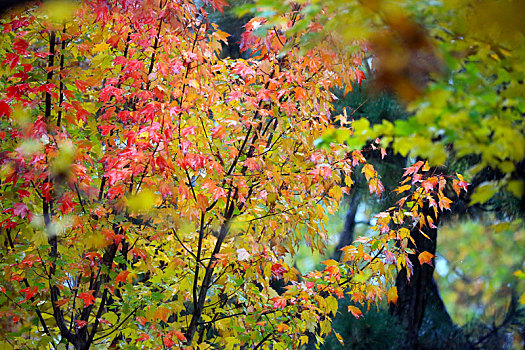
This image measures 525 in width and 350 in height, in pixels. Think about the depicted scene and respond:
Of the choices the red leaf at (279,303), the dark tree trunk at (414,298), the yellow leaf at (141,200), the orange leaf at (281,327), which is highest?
the dark tree trunk at (414,298)

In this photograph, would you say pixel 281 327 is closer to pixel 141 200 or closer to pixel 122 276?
pixel 122 276

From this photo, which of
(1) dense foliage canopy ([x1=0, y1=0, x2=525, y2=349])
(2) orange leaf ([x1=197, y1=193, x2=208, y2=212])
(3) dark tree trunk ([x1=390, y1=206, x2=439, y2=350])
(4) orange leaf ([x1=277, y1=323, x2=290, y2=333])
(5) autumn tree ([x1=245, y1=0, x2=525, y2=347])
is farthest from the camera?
(3) dark tree trunk ([x1=390, y1=206, x2=439, y2=350])

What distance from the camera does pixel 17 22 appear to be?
83.0 inches

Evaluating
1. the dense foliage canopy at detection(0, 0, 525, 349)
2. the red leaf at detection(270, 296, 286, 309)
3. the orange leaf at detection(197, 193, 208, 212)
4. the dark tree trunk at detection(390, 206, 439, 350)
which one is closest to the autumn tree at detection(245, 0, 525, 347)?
the dense foliage canopy at detection(0, 0, 525, 349)

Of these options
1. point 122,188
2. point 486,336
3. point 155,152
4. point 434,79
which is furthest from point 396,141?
point 486,336

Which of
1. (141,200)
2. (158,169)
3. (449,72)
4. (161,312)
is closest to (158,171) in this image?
(158,169)

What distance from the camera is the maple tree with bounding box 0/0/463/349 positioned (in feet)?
7.23

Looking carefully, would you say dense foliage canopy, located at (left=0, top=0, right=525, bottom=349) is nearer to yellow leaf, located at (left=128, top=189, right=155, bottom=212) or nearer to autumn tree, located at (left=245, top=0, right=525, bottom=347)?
yellow leaf, located at (left=128, top=189, right=155, bottom=212)

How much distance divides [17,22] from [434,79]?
1.90 meters

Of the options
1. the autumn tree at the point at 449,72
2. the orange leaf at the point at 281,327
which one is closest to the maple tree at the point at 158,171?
the orange leaf at the point at 281,327

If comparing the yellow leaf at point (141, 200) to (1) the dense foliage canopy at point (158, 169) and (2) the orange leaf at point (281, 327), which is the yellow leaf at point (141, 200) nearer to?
(1) the dense foliage canopy at point (158, 169)

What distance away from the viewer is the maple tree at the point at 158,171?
221 centimetres

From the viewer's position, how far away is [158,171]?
2275mm

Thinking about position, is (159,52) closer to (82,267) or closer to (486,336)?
(82,267)
